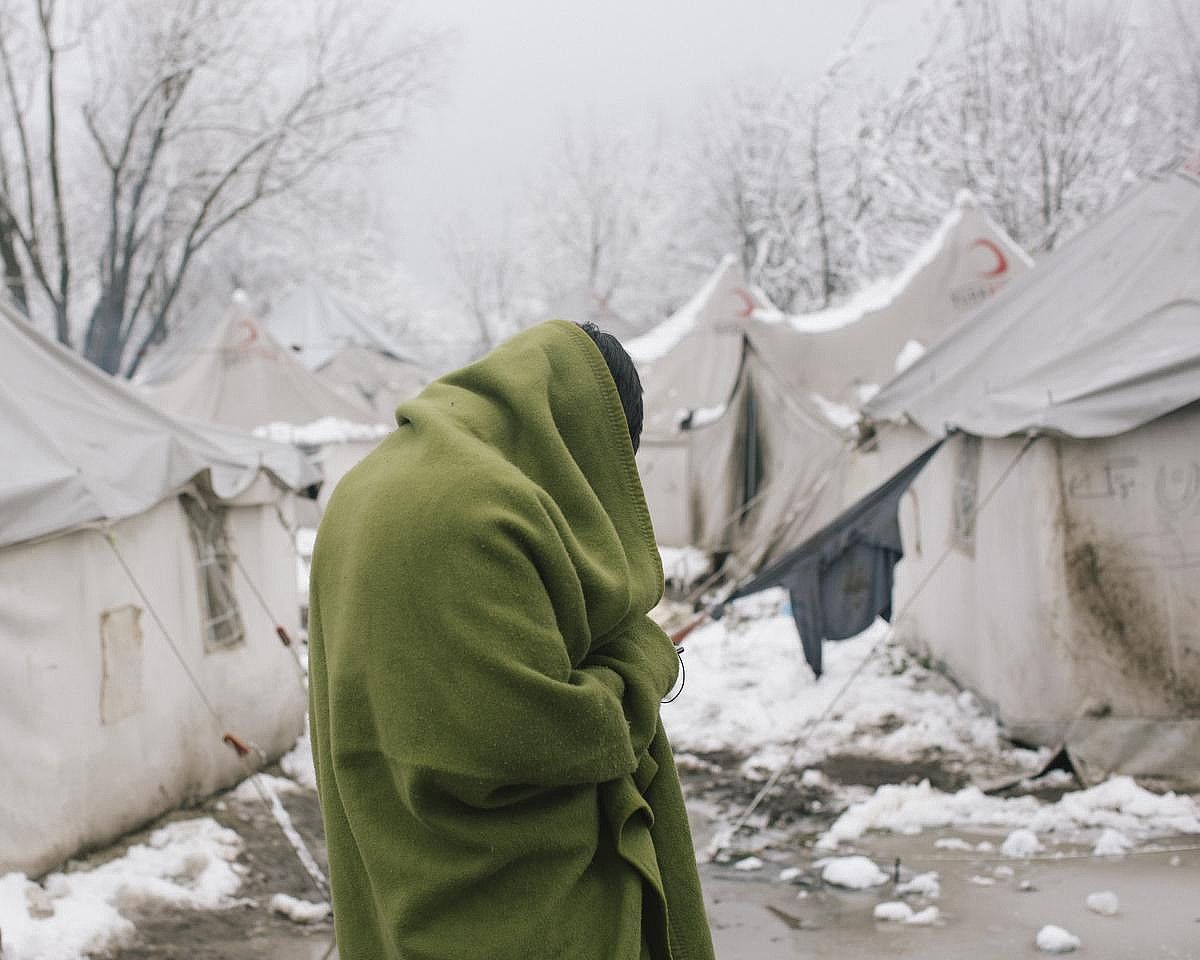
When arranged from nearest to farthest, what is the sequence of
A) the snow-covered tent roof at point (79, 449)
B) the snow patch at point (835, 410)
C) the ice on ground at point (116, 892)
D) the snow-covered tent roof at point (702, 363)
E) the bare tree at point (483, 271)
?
1. the ice on ground at point (116, 892)
2. the snow-covered tent roof at point (79, 449)
3. the snow patch at point (835, 410)
4. the snow-covered tent roof at point (702, 363)
5. the bare tree at point (483, 271)

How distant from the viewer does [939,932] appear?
4.55 meters

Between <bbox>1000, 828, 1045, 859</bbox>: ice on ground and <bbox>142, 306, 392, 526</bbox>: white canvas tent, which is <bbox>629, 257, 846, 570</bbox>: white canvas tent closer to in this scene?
<bbox>142, 306, 392, 526</bbox>: white canvas tent

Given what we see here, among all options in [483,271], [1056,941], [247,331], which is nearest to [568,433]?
[1056,941]

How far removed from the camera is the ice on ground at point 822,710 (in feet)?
23.4

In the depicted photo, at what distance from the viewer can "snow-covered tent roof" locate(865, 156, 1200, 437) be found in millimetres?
6086

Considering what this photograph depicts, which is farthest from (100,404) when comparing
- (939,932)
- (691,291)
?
(691,291)

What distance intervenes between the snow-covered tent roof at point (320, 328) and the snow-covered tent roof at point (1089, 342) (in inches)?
792

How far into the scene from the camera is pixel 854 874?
5137mm

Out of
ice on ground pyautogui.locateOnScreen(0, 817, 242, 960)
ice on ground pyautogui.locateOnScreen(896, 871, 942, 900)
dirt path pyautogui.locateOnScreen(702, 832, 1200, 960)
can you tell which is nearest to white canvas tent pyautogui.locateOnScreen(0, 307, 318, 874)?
ice on ground pyautogui.locateOnScreen(0, 817, 242, 960)

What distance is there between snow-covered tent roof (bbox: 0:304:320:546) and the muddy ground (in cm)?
182

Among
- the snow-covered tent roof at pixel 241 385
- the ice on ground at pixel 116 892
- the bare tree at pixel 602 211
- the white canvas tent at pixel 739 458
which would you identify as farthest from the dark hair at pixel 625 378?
the bare tree at pixel 602 211

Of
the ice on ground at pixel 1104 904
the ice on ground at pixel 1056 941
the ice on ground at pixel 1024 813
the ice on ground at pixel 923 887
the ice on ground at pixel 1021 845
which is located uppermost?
the ice on ground at pixel 1056 941

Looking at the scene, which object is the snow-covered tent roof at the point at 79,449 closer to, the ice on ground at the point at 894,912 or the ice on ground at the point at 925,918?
the ice on ground at the point at 894,912

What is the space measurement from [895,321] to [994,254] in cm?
148
